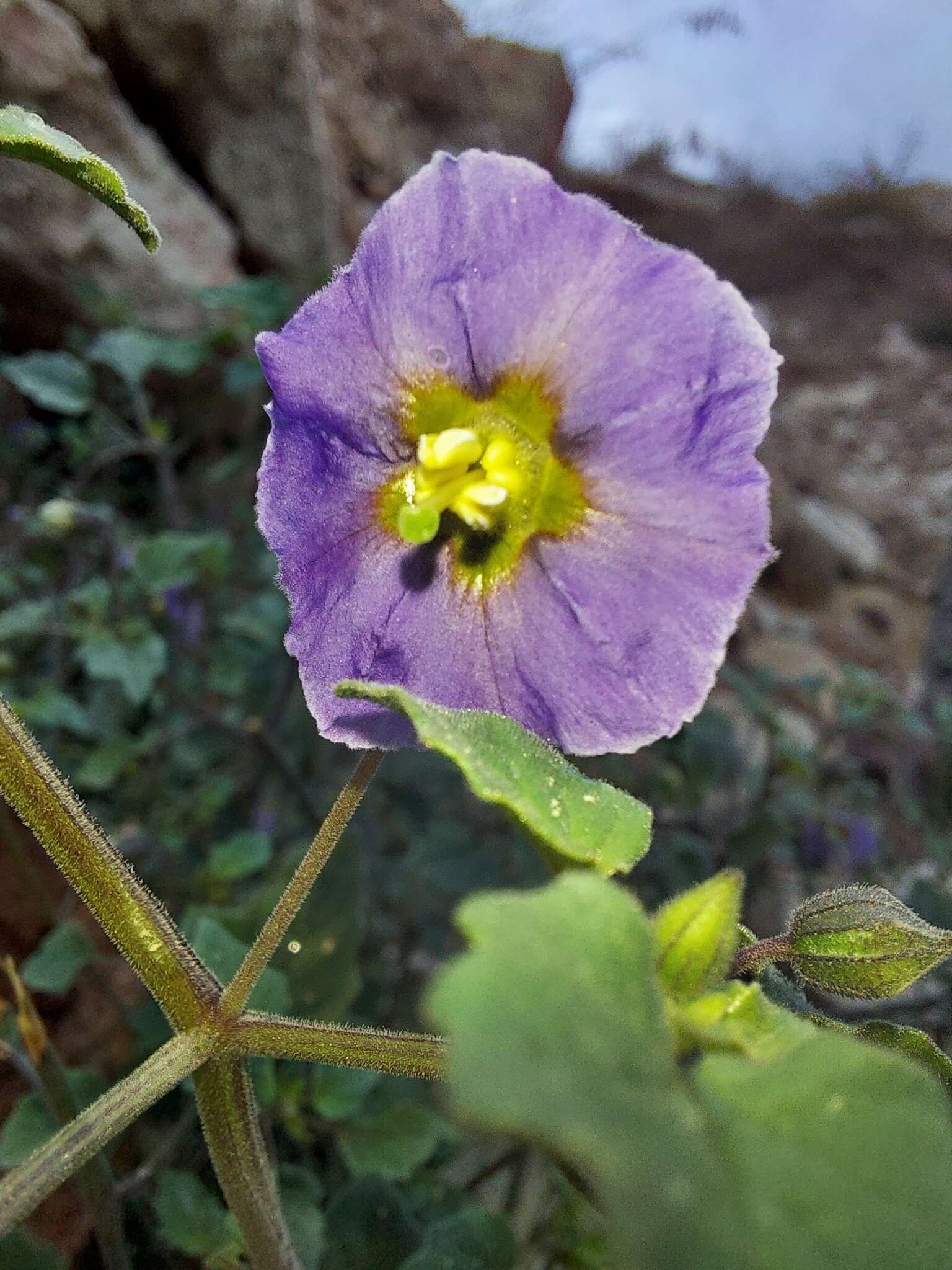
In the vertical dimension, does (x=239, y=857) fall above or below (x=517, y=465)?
below

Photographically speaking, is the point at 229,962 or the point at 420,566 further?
the point at 229,962

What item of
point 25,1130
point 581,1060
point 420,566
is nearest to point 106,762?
point 25,1130

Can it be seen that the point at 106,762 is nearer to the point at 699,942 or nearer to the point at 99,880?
the point at 99,880

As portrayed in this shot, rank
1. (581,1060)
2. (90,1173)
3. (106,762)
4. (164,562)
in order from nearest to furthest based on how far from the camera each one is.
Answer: (581,1060) → (90,1173) → (164,562) → (106,762)

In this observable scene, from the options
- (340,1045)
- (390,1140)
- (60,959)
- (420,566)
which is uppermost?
(420,566)

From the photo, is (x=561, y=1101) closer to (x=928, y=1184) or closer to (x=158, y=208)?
(x=928, y=1184)

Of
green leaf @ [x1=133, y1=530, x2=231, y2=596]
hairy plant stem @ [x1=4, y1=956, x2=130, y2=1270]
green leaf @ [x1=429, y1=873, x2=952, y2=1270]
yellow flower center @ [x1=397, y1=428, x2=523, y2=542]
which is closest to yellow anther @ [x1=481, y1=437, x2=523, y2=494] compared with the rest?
yellow flower center @ [x1=397, y1=428, x2=523, y2=542]

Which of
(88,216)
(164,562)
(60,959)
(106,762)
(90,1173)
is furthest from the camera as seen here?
(88,216)
